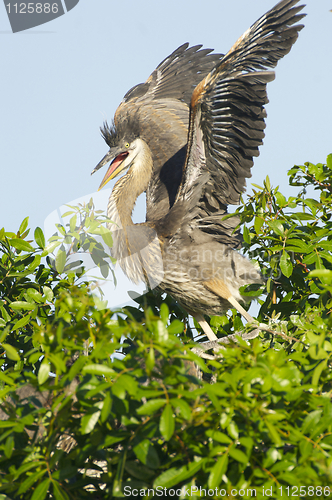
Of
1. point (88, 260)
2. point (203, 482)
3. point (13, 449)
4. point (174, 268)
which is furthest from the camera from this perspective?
point (174, 268)

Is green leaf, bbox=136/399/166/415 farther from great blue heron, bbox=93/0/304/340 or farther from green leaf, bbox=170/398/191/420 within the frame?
great blue heron, bbox=93/0/304/340

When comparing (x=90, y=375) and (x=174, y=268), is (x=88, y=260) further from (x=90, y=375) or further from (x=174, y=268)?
(x=90, y=375)

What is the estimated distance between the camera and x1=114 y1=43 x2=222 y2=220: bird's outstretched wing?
480cm

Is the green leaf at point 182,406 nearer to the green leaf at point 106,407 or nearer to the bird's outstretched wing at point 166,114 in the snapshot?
the green leaf at point 106,407

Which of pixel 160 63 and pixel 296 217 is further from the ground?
pixel 160 63

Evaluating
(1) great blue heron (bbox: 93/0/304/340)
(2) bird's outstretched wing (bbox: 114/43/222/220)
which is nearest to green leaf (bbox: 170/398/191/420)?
(1) great blue heron (bbox: 93/0/304/340)

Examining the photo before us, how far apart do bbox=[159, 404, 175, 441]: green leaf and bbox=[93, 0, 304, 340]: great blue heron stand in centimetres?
218

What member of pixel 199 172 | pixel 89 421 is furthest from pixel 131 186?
pixel 89 421

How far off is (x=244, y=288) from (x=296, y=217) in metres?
0.89

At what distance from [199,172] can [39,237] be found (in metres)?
1.60

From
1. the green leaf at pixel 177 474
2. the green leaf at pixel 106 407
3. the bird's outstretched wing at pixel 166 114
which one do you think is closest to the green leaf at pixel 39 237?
the bird's outstretched wing at pixel 166 114

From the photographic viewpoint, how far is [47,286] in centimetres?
306

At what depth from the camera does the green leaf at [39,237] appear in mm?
2953

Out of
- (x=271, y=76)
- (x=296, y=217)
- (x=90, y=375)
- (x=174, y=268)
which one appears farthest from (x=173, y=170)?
(x=90, y=375)
